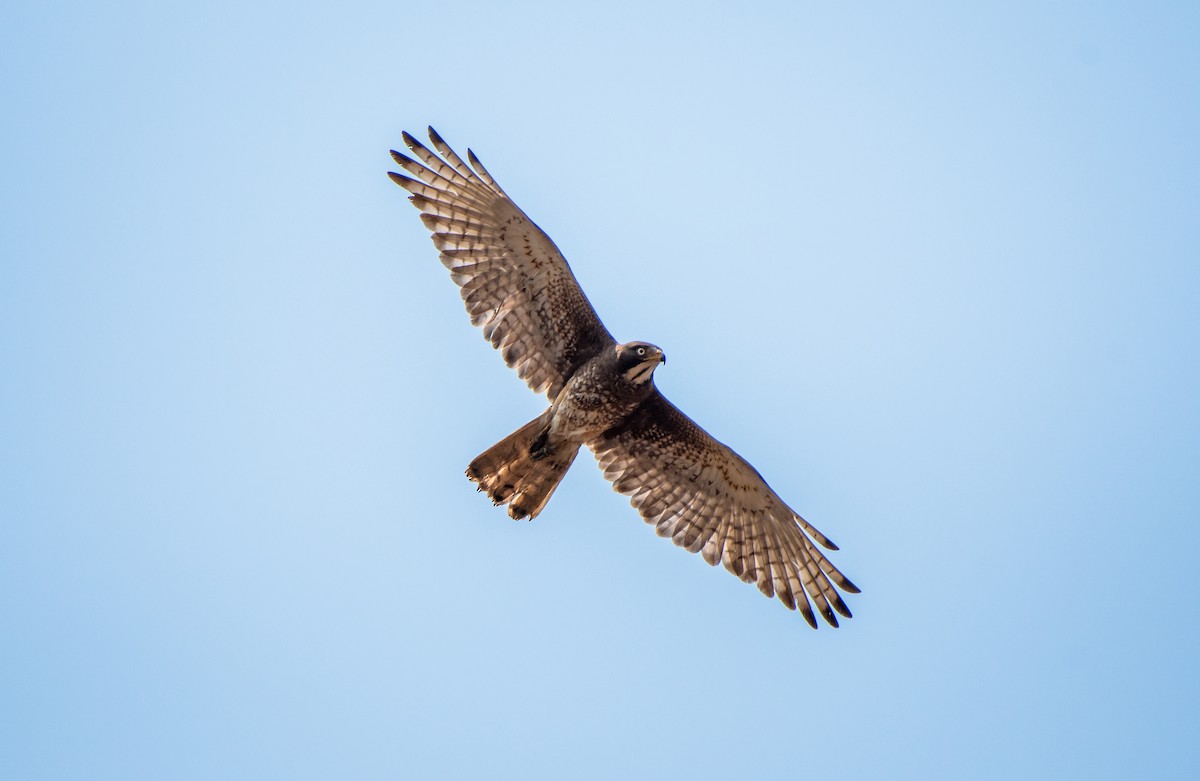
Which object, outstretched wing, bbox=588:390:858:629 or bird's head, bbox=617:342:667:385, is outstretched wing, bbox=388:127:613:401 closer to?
bird's head, bbox=617:342:667:385

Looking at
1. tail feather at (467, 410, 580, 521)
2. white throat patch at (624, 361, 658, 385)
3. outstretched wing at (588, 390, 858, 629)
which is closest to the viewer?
tail feather at (467, 410, 580, 521)

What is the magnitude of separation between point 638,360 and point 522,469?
1.31 m

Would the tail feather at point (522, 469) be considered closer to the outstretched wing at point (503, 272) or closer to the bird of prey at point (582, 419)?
the bird of prey at point (582, 419)

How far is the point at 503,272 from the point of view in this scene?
11.6 meters

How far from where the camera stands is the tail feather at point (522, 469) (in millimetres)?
11031

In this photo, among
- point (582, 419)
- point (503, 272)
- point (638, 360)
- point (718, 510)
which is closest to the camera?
point (638, 360)

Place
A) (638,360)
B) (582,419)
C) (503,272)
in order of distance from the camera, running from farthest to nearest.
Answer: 1. (503,272)
2. (582,419)
3. (638,360)

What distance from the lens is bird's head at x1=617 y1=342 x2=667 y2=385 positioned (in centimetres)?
1112

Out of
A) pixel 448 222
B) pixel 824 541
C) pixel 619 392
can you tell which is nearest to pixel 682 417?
pixel 619 392

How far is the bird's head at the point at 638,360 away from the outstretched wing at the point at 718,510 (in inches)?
33.3

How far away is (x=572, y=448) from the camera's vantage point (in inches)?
454

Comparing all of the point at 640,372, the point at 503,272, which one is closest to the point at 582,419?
the point at 640,372

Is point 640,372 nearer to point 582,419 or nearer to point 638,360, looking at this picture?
Answer: point 638,360

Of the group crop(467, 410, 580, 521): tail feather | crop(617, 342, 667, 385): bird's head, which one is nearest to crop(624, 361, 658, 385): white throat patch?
crop(617, 342, 667, 385): bird's head
